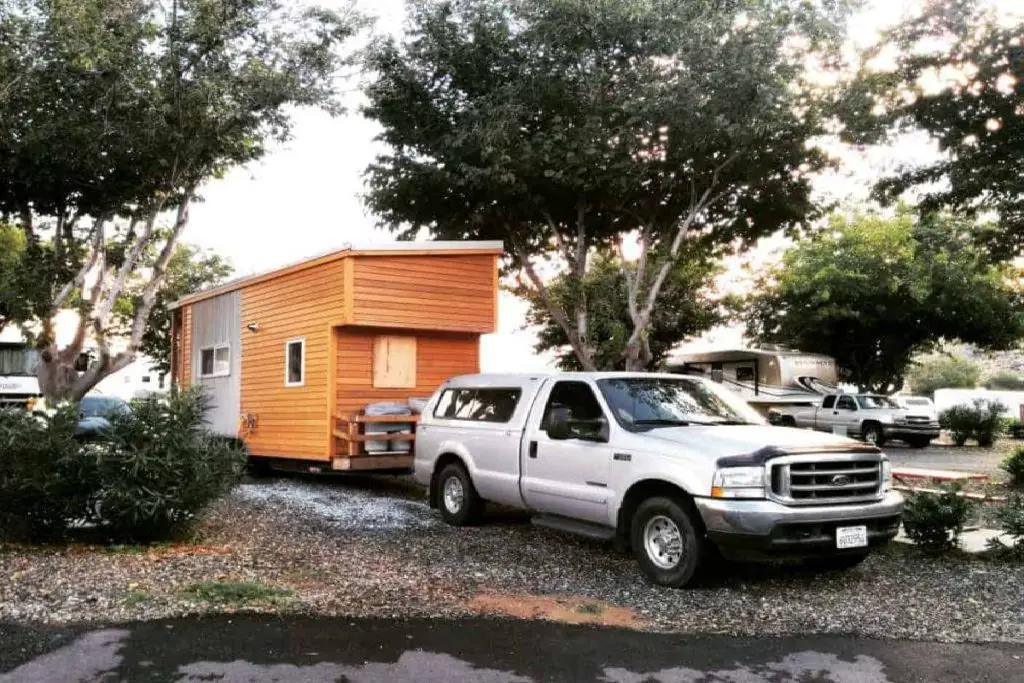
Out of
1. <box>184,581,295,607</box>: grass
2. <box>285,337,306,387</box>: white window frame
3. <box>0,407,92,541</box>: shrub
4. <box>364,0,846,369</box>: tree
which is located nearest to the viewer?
<box>184,581,295,607</box>: grass

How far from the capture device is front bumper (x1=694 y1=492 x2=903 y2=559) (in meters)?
6.22


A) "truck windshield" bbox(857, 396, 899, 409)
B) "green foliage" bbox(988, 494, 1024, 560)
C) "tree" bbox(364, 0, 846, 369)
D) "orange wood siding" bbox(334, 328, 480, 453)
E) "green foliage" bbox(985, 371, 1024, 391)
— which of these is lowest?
"green foliage" bbox(988, 494, 1024, 560)

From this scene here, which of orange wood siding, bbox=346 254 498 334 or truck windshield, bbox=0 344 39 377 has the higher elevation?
orange wood siding, bbox=346 254 498 334

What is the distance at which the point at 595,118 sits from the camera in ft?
A: 50.3

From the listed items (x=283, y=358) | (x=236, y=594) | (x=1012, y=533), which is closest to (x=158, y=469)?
(x=236, y=594)

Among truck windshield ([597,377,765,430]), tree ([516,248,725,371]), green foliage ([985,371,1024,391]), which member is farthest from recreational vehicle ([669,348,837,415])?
green foliage ([985,371,1024,391])

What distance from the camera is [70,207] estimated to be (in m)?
16.2

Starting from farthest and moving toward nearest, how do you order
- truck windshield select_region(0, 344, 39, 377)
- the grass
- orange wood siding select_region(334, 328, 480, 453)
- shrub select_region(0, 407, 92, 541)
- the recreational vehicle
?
the recreational vehicle, truck windshield select_region(0, 344, 39, 377), orange wood siding select_region(334, 328, 480, 453), shrub select_region(0, 407, 92, 541), the grass

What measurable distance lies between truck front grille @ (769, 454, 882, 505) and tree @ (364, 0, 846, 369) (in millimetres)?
8936

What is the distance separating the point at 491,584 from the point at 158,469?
3.04 meters

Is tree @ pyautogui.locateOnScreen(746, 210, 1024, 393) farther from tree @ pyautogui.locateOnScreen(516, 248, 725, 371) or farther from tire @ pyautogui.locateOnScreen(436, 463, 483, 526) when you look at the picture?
tire @ pyautogui.locateOnScreen(436, 463, 483, 526)

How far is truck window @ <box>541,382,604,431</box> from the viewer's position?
26.2 ft

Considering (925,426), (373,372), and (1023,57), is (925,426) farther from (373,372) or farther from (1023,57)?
(373,372)

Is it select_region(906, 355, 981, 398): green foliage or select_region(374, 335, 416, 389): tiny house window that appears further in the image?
select_region(906, 355, 981, 398): green foliage
